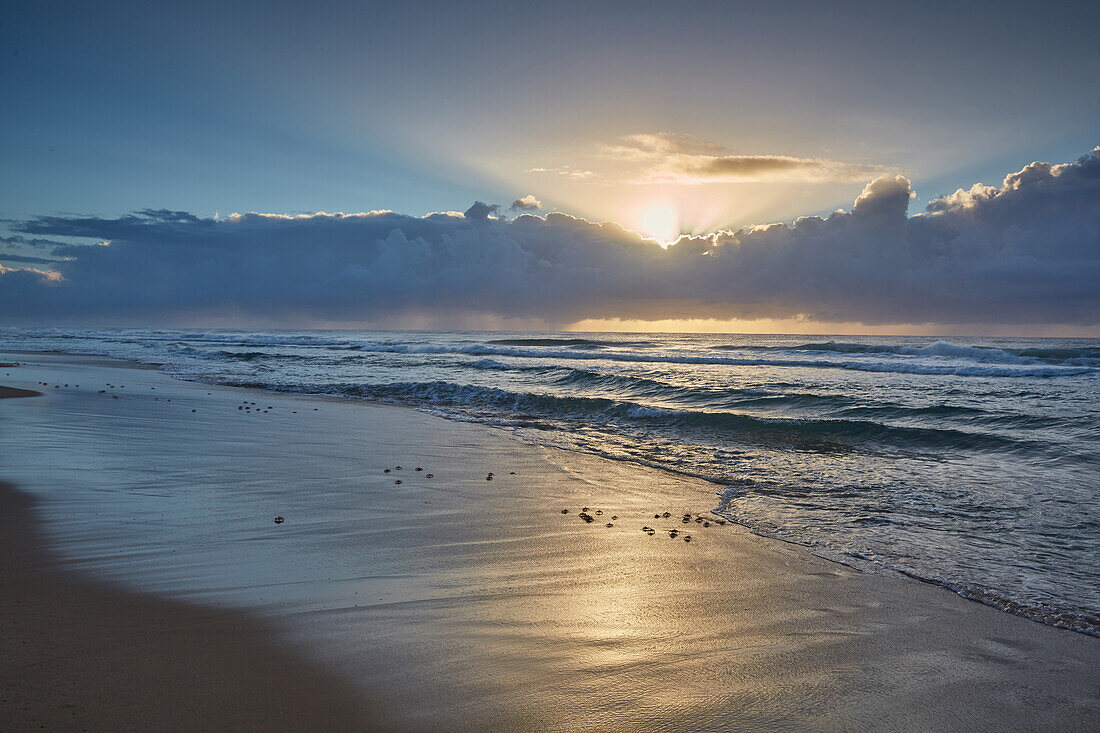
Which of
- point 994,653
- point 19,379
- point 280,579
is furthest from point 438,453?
point 19,379

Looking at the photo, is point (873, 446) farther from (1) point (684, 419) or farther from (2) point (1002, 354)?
(2) point (1002, 354)

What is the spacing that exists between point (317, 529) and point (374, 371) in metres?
28.7

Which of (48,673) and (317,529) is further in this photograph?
(317,529)

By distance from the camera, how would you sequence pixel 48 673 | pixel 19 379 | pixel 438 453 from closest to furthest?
pixel 48 673 < pixel 438 453 < pixel 19 379

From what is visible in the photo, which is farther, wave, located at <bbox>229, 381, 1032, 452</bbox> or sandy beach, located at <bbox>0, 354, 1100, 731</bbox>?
wave, located at <bbox>229, 381, 1032, 452</bbox>

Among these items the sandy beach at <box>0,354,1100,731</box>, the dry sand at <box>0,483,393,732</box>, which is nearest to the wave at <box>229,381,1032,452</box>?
the sandy beach at <box>0,354,1100,731</box>

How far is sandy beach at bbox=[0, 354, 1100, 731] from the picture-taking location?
10.9 ft

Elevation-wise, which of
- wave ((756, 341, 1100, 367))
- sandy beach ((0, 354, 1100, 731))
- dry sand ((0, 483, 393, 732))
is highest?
wave ((756, 341, 1100, 367))

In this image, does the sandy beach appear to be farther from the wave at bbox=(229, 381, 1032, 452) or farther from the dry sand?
the wave at bbox=(229, 381, 1032, 452)

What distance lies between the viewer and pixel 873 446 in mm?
13312

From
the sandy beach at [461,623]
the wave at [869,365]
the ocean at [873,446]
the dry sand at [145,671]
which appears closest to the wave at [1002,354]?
the wave at [869,365]

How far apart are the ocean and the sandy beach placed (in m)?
0.88

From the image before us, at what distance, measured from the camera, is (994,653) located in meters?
4.22

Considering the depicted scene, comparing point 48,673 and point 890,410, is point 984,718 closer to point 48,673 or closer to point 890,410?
point 48,673
